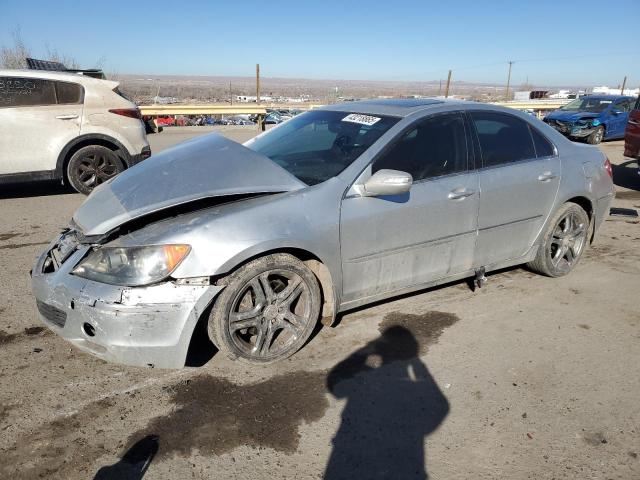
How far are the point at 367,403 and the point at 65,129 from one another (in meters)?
6.28

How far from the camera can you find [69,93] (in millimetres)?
7012

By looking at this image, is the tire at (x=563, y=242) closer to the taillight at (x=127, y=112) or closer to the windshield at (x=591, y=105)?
the taillight at (x=127, y=112)

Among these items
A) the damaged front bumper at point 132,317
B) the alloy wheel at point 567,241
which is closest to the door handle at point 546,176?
the alloy wheel at point 567,241

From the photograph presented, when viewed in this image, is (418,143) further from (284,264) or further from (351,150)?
(284,264)

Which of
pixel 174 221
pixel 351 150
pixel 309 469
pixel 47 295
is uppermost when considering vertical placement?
pixel 351 150

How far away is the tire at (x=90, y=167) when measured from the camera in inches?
280

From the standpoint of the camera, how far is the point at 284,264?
9.55 ft

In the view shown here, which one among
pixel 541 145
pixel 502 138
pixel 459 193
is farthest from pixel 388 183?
pixel 541 145

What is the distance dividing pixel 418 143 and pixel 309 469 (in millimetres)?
2254

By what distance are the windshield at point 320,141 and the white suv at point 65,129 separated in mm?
4067

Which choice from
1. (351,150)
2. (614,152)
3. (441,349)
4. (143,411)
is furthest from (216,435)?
(614,152)

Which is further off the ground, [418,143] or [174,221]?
[418,143]

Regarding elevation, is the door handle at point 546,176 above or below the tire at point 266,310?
above

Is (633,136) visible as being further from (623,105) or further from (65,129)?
(65,129)
